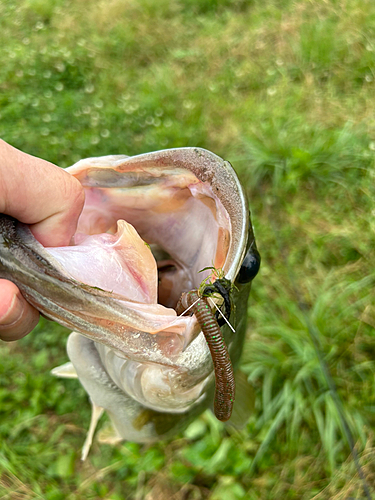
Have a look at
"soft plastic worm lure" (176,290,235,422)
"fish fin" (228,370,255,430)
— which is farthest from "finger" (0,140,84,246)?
"fish fin" (228,370,255,430)

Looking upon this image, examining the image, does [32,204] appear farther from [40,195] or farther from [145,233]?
[145,233]


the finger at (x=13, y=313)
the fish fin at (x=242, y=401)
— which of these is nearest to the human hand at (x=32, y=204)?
the finger at (x=13, y=313)

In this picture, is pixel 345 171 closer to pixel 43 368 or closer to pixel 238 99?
pixel 238 99

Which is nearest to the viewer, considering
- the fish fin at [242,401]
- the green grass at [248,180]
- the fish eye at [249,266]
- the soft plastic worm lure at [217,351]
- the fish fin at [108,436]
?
the soft plastic worm lure at [217,351]

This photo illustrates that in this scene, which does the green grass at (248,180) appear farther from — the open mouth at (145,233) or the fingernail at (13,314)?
the fingernail at (13,314)

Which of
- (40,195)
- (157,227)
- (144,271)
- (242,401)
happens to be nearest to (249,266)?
(144,271)

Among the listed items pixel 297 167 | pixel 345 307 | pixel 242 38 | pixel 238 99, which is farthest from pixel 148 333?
pixel 242 38

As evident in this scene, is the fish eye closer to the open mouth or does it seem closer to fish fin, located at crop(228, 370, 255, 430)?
the open mouth
